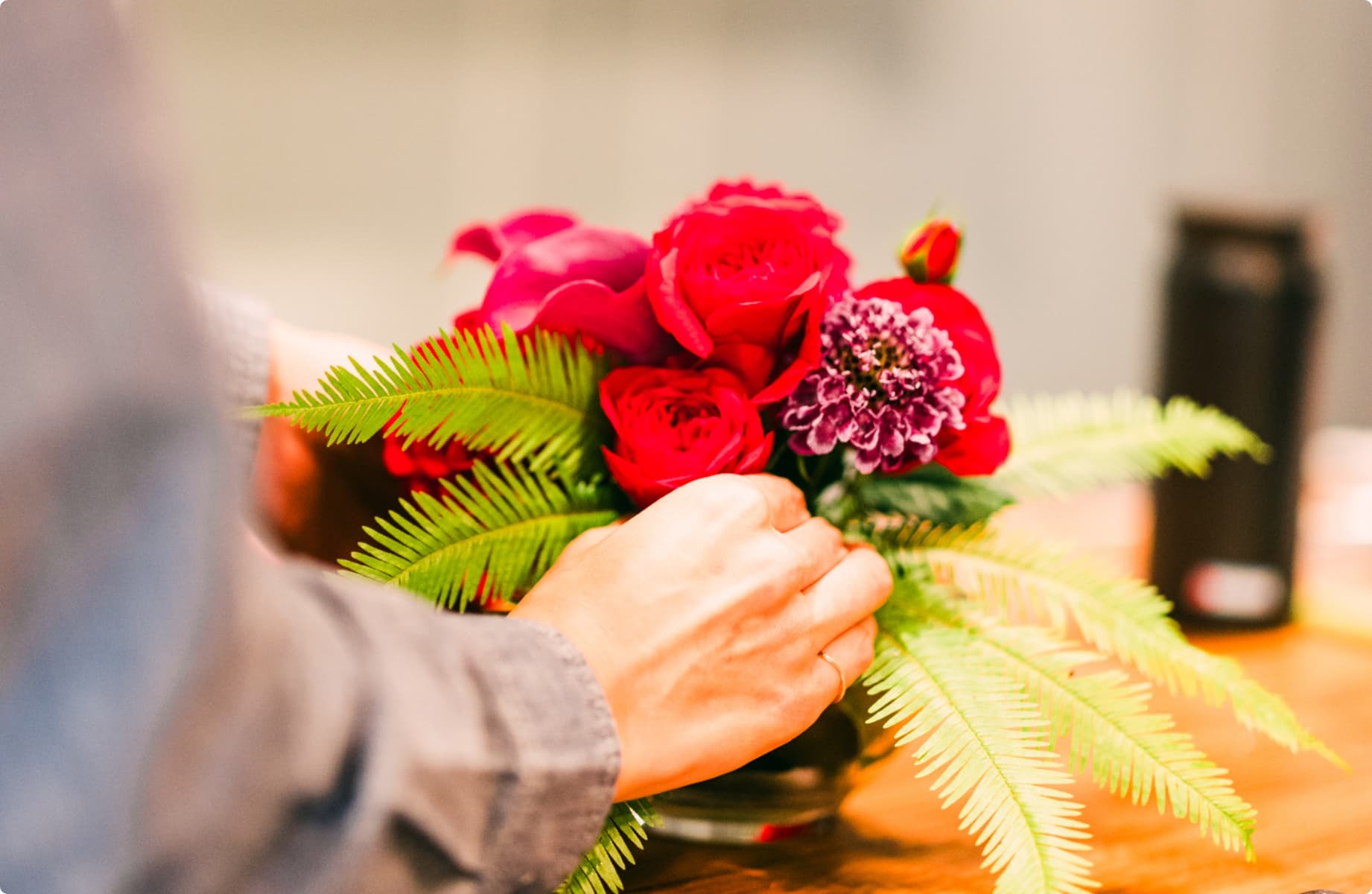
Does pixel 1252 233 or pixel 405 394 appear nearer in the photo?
pixel 405 394

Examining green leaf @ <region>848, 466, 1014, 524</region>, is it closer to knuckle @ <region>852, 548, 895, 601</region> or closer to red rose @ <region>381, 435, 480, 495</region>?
knuckle @ <region>852, 548, 895, 601</region>

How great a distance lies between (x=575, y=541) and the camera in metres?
0.46

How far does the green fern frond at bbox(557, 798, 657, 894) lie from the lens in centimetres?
42

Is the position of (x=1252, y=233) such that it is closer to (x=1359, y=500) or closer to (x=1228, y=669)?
(x=1228, y=669)

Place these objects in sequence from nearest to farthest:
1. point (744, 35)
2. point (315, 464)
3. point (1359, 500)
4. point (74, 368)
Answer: point (74, 368) → point (315, 464) → point (1359, 500) → point (744, 35)

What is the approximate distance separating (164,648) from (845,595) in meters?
0.29

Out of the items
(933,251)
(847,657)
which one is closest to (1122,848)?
(847,657)

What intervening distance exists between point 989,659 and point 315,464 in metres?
0.41

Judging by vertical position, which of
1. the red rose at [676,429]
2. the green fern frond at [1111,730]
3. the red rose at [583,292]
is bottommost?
the green fern frond at [1111,730]

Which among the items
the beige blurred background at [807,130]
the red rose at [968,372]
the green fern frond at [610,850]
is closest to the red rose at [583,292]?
the red rose at [968,372]

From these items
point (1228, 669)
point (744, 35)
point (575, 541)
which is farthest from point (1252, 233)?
point (744, 35)

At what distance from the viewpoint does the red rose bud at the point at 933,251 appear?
1.70 ft

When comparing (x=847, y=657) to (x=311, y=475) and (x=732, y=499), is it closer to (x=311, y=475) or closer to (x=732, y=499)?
(x=732, y=499)

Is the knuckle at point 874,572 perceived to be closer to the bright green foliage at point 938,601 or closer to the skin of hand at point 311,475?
the bright green foliage at point 938,601
